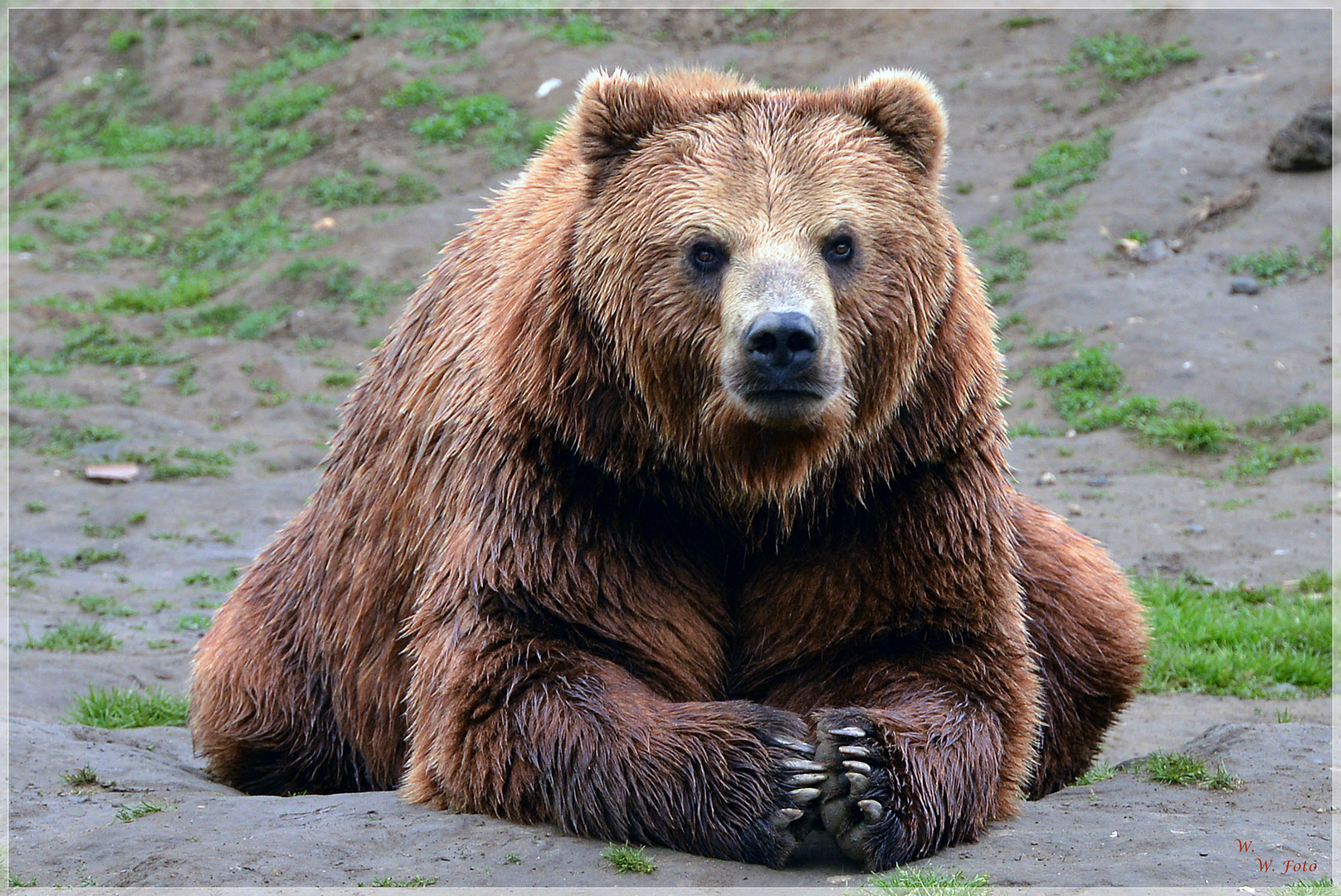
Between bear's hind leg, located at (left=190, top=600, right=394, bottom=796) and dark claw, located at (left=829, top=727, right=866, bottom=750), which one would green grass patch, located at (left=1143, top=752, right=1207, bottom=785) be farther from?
bear's hind leg, located at (left=190, top=600, right=394, bottom=796)

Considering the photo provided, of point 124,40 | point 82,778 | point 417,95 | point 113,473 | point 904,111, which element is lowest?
point 82,778

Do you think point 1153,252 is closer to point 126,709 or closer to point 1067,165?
point 1067,165

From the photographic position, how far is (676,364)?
404 centimetres

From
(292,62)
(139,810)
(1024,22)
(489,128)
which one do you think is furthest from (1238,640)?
(292,62)

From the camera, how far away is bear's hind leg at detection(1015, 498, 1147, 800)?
512 centimetres

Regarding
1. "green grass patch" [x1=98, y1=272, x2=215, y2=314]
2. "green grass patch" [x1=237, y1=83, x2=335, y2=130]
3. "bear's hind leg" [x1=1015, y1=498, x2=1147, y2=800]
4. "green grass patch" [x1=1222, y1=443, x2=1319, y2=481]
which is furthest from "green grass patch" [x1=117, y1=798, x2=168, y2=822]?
"green grass patch" [x1=237, y1=83, x2=335, y2=130]

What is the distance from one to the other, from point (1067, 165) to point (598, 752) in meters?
11.1

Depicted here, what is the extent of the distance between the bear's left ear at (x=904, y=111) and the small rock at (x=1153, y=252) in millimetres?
8450

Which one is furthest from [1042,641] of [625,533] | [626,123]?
[626,123]

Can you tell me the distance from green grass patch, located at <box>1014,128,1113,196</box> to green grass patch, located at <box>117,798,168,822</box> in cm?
1090

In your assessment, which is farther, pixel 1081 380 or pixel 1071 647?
pixel 1081 380

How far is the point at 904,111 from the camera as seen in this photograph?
426 centimetres

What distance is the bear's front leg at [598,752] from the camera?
3.75 meters

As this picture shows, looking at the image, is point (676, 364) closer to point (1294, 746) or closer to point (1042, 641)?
point (1042, 641)
